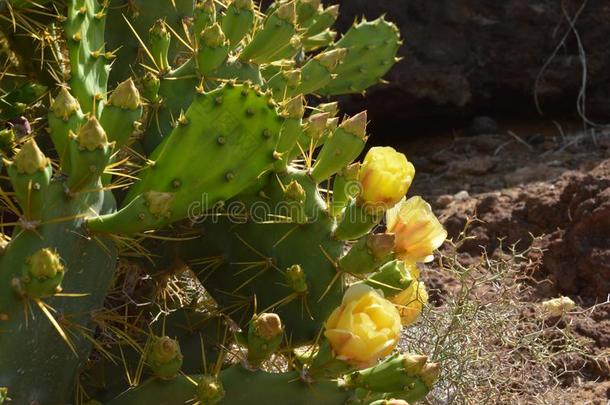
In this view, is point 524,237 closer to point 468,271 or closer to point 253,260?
point 468,271

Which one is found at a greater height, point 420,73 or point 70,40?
point 70,40

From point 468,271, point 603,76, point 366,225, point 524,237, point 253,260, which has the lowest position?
point 603,76

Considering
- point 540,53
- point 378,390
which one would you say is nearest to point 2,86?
point 378,390

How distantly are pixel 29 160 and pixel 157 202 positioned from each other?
0.80ft

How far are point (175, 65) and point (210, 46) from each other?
0.42m

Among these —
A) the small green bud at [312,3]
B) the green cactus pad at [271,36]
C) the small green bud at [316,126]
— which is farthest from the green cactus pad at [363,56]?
the small green bud at [316,126]

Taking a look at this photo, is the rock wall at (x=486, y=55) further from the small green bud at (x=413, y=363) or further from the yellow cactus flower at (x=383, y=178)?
the small green bud at (x=413, y=363)

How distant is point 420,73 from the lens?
16.2 feet

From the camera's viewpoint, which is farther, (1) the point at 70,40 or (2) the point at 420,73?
(2) the point at 420,73

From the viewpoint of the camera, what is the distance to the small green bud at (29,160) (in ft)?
5.77

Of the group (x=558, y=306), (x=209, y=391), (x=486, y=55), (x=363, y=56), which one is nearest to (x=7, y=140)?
(x=209, y=391)

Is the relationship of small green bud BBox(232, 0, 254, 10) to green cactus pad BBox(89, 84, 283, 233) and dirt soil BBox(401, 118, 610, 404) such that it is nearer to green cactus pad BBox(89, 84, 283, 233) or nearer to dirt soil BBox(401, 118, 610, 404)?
green cactus pad BBox(89, 84, 283, 233)

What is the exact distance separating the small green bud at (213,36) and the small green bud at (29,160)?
1.93ft

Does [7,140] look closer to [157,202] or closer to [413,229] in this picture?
[157,202]
